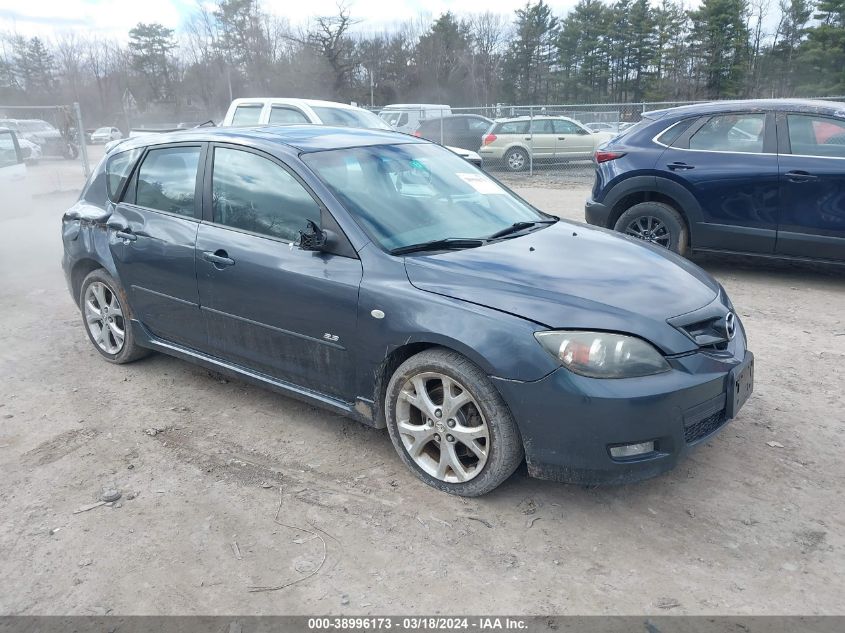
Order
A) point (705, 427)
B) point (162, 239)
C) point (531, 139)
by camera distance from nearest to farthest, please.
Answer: point (705, 427)
point (162, 239)
point (531, 139)

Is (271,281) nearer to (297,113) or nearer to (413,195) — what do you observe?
(413,195)

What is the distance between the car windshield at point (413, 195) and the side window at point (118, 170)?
1.74 m

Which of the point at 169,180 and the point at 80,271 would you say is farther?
the point at 80,271

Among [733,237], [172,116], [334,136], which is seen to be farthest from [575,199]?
[172,116]

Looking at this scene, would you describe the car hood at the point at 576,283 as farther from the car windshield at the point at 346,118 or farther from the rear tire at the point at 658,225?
the car windshield at the point at 346,118

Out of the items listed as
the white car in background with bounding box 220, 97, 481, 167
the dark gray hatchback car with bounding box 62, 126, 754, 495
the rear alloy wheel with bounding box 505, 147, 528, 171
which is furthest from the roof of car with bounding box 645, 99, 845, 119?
the rear alloy wheel with bounding box 505, 147, 528, 171

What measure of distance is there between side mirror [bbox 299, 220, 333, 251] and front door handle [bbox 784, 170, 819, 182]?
4.79m

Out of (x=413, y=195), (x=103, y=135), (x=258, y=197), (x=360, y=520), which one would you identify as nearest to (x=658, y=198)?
(x=413, y=195)

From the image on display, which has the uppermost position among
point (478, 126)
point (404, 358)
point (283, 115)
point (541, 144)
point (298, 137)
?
point (283, 115)

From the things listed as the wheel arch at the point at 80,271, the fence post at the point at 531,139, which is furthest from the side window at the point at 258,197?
the fence post at the point at 531,139

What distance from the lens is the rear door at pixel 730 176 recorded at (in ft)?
21.1

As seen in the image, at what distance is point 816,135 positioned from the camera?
637cm

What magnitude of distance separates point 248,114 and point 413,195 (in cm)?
817

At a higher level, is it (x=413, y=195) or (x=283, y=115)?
(x=283, y=115)
